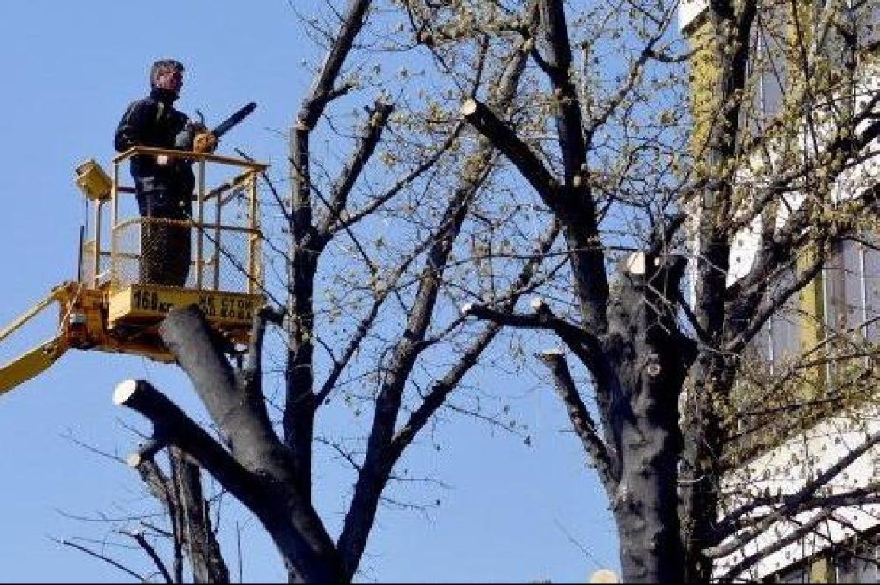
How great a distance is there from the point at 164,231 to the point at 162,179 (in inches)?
18.1

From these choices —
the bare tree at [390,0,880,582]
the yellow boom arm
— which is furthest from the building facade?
the yellow boom arm

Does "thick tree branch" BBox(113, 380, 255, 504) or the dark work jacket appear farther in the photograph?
the dark work jacket

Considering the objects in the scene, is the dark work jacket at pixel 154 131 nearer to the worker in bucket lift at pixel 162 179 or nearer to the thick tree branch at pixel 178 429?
the worker in bucket lift at pixel 162 179

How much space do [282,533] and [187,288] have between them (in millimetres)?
6289

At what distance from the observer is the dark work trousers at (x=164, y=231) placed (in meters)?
21.9

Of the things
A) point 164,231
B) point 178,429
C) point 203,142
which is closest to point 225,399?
point 178,429

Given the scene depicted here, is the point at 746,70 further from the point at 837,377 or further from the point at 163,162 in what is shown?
the point at 163,162

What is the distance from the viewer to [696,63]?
19.0m

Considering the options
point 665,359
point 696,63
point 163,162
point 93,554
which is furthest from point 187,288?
point 665,359

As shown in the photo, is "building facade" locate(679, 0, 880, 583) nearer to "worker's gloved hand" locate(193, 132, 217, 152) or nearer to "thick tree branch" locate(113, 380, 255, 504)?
"thick tree branch" locate(113, 380, 255, 504)

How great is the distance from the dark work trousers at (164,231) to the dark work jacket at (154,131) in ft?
0.20

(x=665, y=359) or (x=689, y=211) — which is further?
(x=689, y=211)

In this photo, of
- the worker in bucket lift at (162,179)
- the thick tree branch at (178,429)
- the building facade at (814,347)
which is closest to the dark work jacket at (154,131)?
the worker in bucket lift at (162,179)

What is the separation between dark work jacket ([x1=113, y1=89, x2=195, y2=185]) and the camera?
71.4ft
